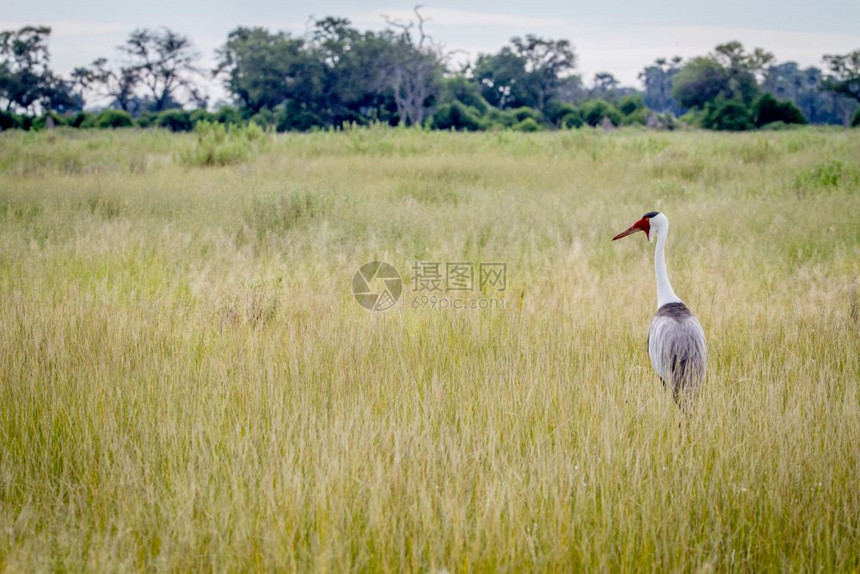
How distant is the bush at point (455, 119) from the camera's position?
48.8 m

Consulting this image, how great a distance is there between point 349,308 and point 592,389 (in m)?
2.37

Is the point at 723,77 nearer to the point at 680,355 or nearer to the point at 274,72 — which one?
the point at 274,72

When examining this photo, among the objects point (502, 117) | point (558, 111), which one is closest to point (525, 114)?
point (502, 117)

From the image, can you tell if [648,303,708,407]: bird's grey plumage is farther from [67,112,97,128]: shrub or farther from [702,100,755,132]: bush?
[67,112,97,128]: shrub

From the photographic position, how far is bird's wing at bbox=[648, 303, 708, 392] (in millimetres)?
3426

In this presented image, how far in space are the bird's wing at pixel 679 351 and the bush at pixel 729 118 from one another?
46.9m

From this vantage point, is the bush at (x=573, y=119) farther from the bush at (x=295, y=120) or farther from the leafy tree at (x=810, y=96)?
the leafy tree at (x=810, y=96)

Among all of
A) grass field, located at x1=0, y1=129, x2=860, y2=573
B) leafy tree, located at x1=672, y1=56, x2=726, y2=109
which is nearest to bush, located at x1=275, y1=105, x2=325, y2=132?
leafy tree, located at x1=672, y1=56, x2=726, y2=109

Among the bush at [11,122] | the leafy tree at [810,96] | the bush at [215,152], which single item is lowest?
the bush at [215,152]

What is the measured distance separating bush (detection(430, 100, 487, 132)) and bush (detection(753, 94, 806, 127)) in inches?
772

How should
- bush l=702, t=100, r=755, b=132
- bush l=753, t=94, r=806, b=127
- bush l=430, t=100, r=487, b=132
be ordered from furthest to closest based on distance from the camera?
bush l=430, t=100, r=487, b=132 → bush l=753, t=94, r=806, b=127 → bush l=702, t=100, r=755, b=132

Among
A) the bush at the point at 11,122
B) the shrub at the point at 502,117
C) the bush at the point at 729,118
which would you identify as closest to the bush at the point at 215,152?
the bush at the point at 11,122

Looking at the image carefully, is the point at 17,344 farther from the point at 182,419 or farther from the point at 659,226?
the point at 659,226

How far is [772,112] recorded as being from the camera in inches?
1869
